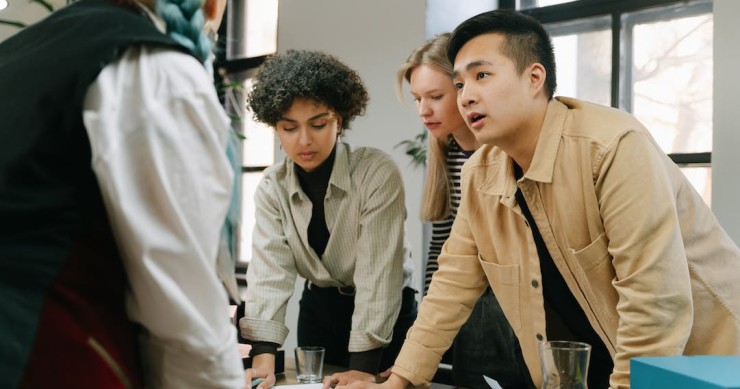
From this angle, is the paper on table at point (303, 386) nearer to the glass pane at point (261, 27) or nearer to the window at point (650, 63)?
the window at point (650, 63)

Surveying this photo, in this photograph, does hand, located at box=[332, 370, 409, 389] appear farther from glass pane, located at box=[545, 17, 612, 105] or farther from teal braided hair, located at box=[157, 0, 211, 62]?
glass pane, located at box=[545, 17, 612, 105]

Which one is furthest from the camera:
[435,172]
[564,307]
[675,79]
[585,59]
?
[585,59]

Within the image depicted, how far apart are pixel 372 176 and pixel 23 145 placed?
134 centimetres

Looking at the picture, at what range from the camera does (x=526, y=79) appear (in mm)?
1602

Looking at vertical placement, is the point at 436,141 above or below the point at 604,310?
above

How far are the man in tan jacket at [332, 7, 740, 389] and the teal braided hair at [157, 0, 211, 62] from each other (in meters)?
0.80

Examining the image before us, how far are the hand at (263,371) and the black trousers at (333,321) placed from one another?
340 millimetres

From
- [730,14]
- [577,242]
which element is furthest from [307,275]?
[730,14]

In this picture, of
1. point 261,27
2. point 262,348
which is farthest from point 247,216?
point 262,348

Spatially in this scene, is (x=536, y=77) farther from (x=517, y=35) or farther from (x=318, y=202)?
(x=318, y=202)

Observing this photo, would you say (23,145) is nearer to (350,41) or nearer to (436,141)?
(436,141)

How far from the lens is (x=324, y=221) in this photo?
208 cm

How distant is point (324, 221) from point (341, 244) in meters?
0.11

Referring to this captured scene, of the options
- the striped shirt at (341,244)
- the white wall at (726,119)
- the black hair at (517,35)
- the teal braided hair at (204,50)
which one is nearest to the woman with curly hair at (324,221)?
the striped shirt at (341,244)
